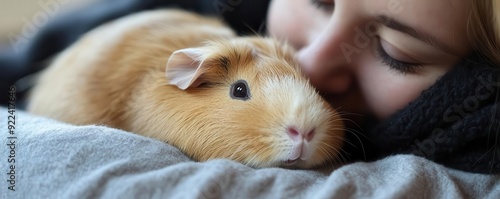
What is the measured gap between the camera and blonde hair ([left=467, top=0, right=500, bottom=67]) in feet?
2.71

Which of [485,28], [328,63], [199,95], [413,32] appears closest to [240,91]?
[199,95]

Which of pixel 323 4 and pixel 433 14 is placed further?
pixel 323 4

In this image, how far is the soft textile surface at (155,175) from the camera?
0.65 metres

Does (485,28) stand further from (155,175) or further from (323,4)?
(155,175)

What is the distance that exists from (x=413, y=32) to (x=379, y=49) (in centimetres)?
8

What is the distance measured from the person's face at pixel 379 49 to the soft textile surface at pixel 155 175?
196mm

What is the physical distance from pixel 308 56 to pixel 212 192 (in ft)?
1.29

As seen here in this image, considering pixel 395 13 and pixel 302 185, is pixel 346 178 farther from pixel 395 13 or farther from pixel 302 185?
pixel 395 13

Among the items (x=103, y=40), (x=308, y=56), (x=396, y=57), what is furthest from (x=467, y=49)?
(x=103, y=40)

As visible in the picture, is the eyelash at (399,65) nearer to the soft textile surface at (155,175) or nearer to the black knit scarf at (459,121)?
the black knit scarf at (459,121)

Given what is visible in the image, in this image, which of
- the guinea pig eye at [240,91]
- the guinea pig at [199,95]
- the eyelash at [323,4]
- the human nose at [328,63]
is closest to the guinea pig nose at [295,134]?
the guinea pig at [199,95]

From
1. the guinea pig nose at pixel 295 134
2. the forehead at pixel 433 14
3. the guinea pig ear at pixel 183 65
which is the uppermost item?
the forehead at pixel 433 14

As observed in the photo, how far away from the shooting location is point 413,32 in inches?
33.7

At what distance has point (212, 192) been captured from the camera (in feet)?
2.12
